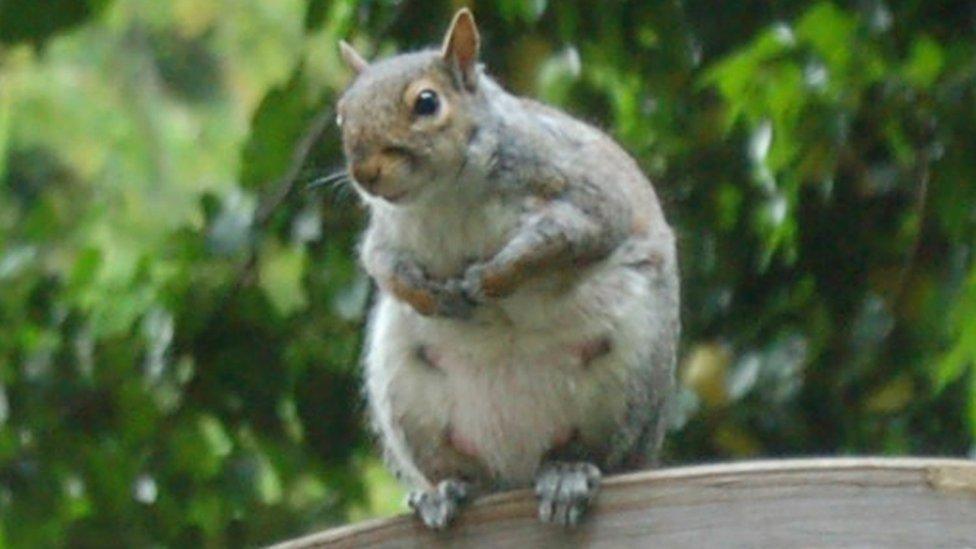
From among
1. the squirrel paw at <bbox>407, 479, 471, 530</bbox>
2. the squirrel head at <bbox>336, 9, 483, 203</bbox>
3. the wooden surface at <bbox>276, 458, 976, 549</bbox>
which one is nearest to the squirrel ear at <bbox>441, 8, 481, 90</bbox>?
the squirrel head at <bbox>336, 9, 483, 203</bbox>

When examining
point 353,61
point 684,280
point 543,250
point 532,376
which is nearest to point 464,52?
point 353,61

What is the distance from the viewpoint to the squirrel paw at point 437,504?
3.46 metres

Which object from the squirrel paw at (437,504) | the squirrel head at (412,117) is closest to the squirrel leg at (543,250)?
the squirrel head at (412,117)

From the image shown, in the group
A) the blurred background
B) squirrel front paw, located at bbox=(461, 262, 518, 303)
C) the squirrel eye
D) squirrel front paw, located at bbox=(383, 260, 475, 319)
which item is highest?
the squirrel eye

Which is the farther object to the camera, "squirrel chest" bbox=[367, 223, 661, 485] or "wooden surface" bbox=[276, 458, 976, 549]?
"squirrel chest" bbox=[367, 223, 661, 485]

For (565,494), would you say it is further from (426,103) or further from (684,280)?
(684,280)

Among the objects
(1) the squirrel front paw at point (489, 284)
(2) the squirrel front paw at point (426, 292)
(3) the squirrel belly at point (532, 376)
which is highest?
(1) the squirrel front paw at point (489, 284)

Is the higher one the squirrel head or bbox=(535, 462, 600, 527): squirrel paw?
the squirrel head

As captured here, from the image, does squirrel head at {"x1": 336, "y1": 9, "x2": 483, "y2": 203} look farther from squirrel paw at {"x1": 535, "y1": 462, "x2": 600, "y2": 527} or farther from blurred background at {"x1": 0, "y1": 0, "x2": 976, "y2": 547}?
blurred background at {"x1": 0, "y1": 0, "x2": 976, "y2": 547}

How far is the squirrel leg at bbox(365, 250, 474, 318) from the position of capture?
377cm

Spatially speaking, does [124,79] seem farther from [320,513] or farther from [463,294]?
[463,294]

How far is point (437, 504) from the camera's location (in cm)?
351

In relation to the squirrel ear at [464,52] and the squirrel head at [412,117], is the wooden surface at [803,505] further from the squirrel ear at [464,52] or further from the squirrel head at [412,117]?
the squirrel ear at [464,52]

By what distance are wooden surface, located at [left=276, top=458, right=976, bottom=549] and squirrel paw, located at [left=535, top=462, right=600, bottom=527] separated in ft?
0.15
